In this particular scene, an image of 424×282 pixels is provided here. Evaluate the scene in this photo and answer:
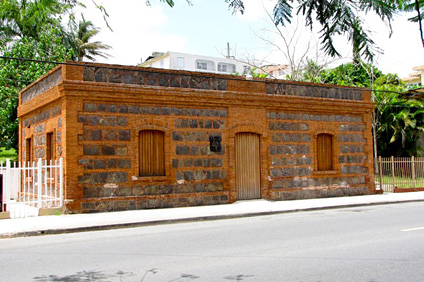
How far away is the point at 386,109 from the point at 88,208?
2230 centimetres

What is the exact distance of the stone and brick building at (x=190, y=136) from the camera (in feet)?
49.5

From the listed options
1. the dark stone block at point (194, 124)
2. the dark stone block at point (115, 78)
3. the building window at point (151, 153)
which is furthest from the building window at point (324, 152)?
the dark stone block at point (115, 78)

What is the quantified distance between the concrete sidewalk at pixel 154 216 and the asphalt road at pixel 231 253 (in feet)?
2.03

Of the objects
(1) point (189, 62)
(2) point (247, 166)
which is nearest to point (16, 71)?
(2) point (247, 166)

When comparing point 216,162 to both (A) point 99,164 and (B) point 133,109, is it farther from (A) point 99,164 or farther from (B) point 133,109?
(A) point 99,164

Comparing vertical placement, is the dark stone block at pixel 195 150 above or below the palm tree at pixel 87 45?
below

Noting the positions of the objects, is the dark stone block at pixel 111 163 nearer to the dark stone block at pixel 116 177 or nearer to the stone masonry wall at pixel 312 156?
the dark stone block at pixel 116 177

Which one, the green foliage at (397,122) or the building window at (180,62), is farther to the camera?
the building window at (180,62)

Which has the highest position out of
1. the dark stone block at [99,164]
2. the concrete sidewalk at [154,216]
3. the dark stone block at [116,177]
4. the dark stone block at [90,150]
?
the dark stone block at [90,150]

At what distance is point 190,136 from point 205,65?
40.6m

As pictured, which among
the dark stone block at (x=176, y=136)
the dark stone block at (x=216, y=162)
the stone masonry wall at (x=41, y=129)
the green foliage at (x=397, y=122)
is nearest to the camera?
the stone masonry wall at (x=41, y=129)

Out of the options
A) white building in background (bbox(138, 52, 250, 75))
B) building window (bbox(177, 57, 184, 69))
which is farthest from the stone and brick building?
building window (bbox(177, 57, 184, 69))

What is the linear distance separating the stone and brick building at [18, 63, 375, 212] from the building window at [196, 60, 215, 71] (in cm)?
3580

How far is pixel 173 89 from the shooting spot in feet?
53.8
